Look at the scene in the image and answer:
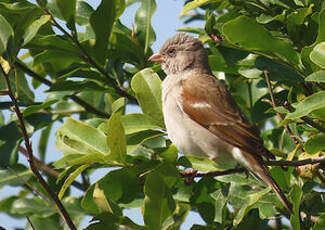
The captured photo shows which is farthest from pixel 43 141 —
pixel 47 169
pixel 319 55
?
pixel 319 55

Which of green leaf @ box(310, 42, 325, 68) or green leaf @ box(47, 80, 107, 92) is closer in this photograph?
green leaf @ box(310, 42, 325, 68)

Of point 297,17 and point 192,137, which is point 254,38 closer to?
point 297,17

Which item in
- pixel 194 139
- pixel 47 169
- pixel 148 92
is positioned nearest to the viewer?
pixel 148 92

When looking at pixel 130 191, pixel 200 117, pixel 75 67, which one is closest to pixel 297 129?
pixel 200 117

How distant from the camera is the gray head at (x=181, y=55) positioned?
200 inches

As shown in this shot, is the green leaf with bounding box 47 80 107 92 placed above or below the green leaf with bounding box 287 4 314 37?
below

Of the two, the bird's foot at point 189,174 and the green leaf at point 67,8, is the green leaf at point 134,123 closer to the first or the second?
the bird's foot at point 189,174

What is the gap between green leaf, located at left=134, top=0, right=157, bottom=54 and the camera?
174 inches

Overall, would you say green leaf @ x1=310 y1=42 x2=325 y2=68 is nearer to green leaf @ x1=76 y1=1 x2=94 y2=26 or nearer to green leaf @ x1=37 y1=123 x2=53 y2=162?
green leaf @ x1=76 y1=1 x2=94 y2=26

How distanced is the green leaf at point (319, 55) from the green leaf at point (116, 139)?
1.07 metres

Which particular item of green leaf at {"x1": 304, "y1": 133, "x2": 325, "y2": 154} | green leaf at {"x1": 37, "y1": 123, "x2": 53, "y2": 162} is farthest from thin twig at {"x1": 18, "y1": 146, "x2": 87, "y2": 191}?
green leaf at {"x1": 304, "y1": 133, "x2": 325, "y2": 154}

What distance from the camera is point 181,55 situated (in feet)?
17.3

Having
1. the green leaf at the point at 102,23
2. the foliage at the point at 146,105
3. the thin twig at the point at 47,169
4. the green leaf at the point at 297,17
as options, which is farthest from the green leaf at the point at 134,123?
the thin twig at the point at 47,169

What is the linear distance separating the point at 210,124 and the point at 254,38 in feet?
3.35
